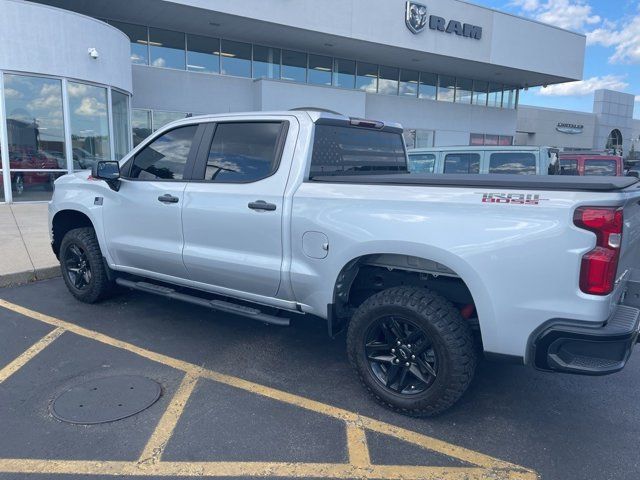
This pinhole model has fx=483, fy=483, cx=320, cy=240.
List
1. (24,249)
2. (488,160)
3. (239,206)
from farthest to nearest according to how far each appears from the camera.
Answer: (488,160) → (24,249) → (239,206)

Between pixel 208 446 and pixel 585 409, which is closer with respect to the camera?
pixel 208 446

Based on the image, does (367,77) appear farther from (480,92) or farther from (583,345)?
(583,345)

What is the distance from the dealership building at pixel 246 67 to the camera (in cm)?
1135

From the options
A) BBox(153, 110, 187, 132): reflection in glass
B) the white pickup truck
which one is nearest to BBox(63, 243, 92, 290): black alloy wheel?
the white pickup truck

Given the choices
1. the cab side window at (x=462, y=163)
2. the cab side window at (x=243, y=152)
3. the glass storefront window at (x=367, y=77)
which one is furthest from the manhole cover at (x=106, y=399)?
the glass storefront window at (x=367, y=77)

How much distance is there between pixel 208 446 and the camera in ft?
9.07

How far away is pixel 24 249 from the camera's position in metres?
6.97

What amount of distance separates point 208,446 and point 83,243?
2.94m

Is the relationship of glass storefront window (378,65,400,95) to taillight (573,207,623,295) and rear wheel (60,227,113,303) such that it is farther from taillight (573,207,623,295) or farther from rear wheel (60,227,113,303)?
taillight (573,207,623,295)

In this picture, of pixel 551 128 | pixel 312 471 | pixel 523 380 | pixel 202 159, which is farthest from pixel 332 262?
pixel 551 128

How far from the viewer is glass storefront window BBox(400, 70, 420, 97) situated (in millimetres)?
22641

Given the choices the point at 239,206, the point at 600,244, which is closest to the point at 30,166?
the point at 239,206

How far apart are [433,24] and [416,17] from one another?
0.93 m

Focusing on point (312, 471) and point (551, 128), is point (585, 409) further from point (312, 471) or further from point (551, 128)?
point (551, 128)
